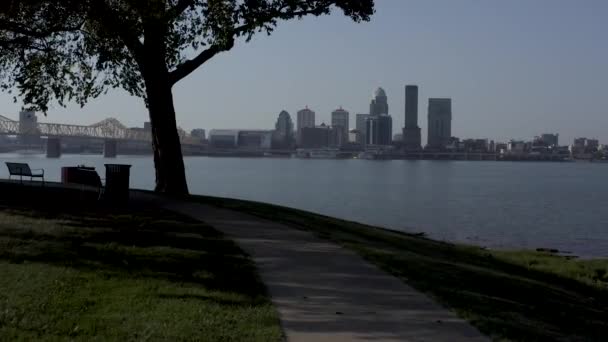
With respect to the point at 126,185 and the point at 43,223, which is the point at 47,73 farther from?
the point at 43,223

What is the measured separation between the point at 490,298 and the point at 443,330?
7.21 ft

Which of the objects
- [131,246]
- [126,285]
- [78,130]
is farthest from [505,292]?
[78,130]

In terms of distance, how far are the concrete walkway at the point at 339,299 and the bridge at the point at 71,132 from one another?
82163 millimetres

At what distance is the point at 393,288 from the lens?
29.5 ft

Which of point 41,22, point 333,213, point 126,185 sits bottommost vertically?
point 333,213

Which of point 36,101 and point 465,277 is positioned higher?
point 36,101

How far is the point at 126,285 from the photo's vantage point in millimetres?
8320

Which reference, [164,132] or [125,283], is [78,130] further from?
[125,283]

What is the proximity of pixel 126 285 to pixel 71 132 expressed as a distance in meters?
95.9

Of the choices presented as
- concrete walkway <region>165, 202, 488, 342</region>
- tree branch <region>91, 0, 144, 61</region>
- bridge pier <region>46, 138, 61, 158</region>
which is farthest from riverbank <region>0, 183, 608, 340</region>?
bridge pier <region>46, 138, 61, 158</region>

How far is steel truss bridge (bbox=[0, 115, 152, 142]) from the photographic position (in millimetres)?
91375

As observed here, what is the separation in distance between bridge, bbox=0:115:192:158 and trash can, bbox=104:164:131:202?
76210mm

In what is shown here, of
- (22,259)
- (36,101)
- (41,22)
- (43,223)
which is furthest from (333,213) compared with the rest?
(22,259)

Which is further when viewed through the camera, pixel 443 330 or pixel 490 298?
pixel 490 298
